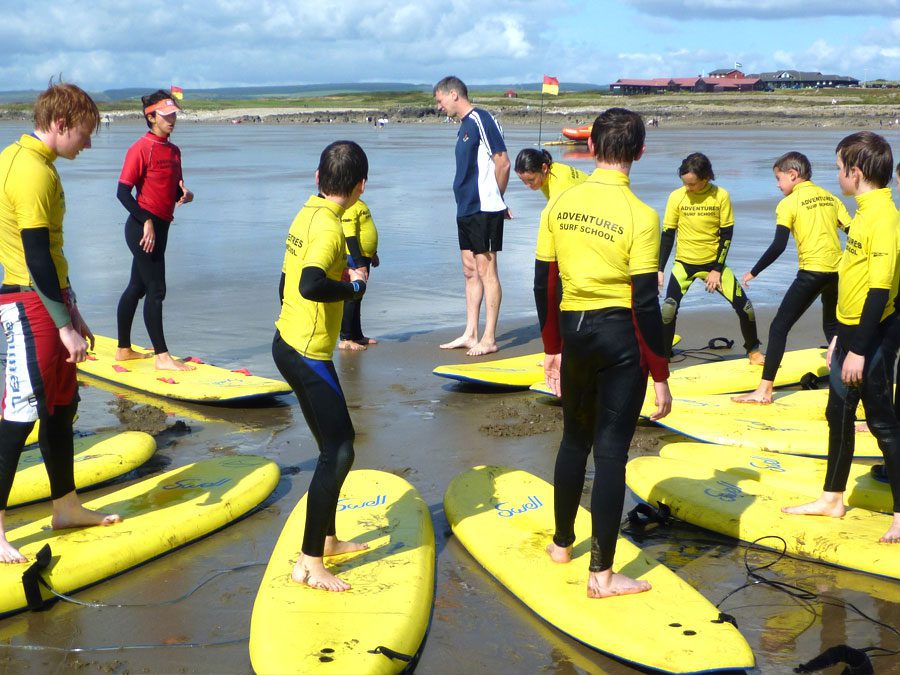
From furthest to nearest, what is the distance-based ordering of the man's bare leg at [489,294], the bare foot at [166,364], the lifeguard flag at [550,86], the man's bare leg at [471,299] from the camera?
the lifeguard flag at [550,86], the man's bare leg at [471,299], the man's bare leg at [489,294], the bare foot at [166,364]

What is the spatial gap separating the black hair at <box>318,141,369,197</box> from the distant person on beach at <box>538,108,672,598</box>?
2.93ft

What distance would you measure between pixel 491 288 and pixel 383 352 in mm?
1173

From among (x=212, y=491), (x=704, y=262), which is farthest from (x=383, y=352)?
(x=212, y=491)

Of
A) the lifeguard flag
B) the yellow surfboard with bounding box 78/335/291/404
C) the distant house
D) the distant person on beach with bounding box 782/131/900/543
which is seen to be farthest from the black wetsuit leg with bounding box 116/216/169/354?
the distant house

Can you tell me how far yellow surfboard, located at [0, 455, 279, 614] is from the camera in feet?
14.1

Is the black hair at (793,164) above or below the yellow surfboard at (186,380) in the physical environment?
above

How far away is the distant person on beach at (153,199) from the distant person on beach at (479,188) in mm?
2389

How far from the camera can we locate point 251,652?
362cm

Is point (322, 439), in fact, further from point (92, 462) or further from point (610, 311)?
point (92, 462)

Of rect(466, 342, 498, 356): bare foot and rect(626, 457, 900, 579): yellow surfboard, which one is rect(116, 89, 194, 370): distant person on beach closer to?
rect(466, 342, 498, 356): bare foot

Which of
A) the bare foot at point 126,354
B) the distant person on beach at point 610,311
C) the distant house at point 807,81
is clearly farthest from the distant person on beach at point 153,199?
the distant house at point 807,81

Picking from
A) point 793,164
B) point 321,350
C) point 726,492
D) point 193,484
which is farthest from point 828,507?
point 193,484

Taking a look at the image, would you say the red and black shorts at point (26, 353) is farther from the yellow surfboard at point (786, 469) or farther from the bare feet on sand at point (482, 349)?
the bare feet on sand at point (482, 349)

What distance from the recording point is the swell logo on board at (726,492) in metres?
5.18
